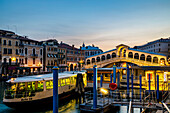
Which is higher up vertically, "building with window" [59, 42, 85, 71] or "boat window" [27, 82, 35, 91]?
"building with window" [59, 42, 85, 71]

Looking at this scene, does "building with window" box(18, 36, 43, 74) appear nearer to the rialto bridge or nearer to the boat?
the rialto bridge

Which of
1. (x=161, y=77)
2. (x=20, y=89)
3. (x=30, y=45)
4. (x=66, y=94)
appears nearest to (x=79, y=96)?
(x=66, y=94)

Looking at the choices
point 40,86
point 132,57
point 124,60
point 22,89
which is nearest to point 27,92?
point 22,89

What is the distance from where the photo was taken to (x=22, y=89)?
48.7 ft

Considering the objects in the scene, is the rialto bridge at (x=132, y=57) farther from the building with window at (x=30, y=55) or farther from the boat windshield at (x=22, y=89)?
the boat windshield at (x=22, y=89)

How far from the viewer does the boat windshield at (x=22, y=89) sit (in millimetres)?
14234

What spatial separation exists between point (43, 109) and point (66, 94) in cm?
476

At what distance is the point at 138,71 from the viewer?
1065 inches

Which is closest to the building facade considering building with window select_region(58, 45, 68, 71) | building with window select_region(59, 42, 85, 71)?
building with window select_region(58, 45, 68, 71)

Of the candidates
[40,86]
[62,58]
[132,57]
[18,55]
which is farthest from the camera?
[62,58]

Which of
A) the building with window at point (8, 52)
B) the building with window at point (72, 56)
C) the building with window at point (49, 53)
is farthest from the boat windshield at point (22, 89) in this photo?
the building with window at point (72, 56)

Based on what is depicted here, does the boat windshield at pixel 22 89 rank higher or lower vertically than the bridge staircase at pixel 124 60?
lower

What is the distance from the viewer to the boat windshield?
1423 centimetres

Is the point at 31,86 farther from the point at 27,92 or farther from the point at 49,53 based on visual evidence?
the point at 49,53
